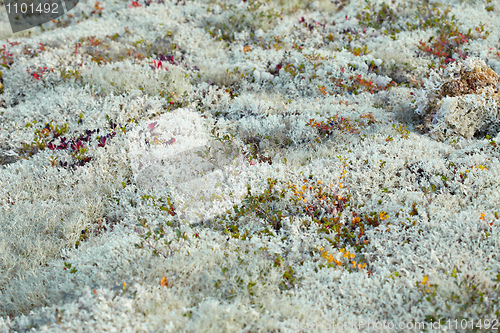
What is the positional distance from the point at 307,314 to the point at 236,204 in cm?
207

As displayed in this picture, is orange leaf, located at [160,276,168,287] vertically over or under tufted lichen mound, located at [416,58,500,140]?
under

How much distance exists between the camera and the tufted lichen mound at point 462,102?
651cm

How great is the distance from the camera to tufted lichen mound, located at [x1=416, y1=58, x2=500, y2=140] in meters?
6.51

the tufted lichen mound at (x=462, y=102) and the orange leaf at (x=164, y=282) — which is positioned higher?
the tufted lichen mound at (x=462, y=102)

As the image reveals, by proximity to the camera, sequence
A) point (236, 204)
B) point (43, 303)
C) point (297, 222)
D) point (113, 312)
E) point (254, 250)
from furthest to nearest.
Result: 1. point (236, 204)
2. point (297, 222)
3. point (254, 250)
4. point (43, 303)
5. point (113, 312)

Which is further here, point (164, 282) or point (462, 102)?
point (462, 102)

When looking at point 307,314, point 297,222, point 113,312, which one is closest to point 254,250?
point 297,222

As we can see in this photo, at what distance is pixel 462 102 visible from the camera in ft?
21.7

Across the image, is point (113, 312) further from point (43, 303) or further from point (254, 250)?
point (254, 250)

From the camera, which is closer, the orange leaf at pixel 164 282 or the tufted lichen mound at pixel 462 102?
the orange leaf at pixel 164 282

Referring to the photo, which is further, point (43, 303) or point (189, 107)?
point (189, 107)

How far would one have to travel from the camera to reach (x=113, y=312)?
368 centimetres

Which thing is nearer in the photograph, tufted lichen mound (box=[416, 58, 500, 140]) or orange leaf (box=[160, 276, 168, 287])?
orange leaf (box=[160, 276, 168, 287])

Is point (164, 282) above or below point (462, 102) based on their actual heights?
below
